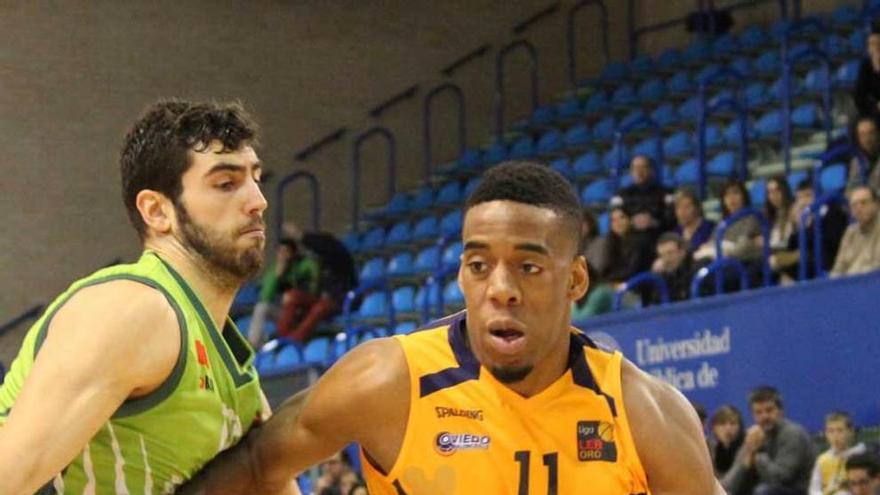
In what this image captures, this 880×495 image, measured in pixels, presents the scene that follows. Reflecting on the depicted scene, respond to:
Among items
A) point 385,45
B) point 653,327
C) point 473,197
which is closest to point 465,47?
point 385,45

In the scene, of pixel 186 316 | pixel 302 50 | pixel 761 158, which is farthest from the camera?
pixel 302 50

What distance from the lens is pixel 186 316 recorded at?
148 inches

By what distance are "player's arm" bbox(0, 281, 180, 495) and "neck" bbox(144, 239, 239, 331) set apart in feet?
0.78

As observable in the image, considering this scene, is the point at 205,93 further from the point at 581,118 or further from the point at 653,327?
the point at 653,327

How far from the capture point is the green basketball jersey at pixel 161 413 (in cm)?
366

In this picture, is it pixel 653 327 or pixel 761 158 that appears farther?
pixel 761 158

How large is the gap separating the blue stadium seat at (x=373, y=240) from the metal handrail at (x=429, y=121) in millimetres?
1053

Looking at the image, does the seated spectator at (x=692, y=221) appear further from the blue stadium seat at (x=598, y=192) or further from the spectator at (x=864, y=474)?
the spectator at (x=864, y=474)

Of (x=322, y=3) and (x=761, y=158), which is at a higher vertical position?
(x=322, y=3)

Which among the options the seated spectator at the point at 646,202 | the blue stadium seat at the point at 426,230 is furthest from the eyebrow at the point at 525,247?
the blue stadium seat at the point at 426,230

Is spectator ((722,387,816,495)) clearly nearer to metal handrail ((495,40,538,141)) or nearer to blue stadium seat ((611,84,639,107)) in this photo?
blue stadium seat ((611,84,639,107))

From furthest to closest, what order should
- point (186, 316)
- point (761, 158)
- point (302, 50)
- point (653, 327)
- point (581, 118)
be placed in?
point (302, 50), point (581, 118), point (761, 158), point (653, 327), point (186, 316)

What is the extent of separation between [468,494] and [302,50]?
16.6 meters

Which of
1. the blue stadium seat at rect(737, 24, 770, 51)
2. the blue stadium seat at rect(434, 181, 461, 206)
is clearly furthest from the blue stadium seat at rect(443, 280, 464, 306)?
the blue stadium seat at rect(737, 24, 770, 51)
